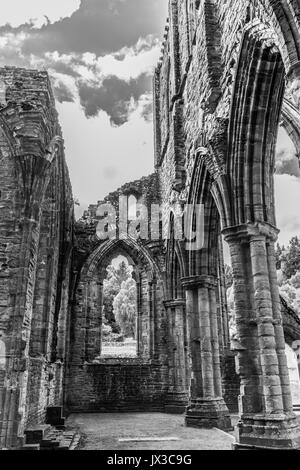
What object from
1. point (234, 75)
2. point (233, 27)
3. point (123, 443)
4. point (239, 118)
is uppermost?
point (233, 27)

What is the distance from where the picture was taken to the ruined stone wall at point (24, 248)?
6.03 metres

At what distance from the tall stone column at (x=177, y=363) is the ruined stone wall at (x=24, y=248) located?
356 cm

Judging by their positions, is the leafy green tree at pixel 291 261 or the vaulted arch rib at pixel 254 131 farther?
the leafy green tree at pixel 291 261

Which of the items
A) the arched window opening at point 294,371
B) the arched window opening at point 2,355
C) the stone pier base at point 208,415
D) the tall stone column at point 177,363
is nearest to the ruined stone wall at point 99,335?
the tall stone column at point 177,363

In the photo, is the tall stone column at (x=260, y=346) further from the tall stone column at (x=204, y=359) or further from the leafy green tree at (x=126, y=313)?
the leafy green tree at (x=126, y=313)

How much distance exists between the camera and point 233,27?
734 centimetres

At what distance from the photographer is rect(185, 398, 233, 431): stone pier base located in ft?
27.2

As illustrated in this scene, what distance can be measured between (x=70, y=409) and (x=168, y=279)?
4446 millimetres

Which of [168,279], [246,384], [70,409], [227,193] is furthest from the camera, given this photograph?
[168,279]

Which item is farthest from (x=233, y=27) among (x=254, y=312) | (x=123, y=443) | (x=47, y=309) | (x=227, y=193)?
(x=123, y=443)

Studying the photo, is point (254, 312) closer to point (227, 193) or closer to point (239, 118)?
point (227, 193)

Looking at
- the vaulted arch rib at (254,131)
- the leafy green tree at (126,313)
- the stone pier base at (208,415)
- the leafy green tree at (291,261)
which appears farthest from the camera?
the leafy green tree at (291,261)

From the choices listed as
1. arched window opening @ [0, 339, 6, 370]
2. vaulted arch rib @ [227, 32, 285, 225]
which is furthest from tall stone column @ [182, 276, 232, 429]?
arched window opening @ [0, 339, 6, 370]
